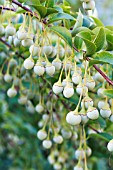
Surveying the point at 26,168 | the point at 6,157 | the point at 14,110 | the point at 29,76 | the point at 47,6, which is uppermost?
the point at 47,6

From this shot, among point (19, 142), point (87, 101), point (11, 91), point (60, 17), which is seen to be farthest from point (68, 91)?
point (19, 142)

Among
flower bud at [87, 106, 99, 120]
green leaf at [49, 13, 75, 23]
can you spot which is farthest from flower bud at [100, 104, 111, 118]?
green leaf at [49, 13, 75, 23]

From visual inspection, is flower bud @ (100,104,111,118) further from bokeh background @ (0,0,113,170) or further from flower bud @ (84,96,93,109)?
bokeh background @ (0,0,113,170)

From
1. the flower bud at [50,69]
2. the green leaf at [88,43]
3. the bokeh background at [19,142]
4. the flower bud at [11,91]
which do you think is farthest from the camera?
the bokeh background at [19,142]

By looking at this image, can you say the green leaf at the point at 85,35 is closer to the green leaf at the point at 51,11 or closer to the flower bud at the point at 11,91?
the green leaf at the point at 51,11

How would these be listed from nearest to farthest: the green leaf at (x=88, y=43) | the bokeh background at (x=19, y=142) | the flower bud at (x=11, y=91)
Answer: the green leaf at (x=88, y=43) < the flower bud at (x=11, y=91) < the bokeh background at (x=19, y=142)

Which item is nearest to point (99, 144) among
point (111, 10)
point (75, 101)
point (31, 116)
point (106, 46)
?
point (31, 116)

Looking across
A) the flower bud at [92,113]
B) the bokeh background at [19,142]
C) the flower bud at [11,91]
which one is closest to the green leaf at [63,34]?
the flower bud at [92,113]

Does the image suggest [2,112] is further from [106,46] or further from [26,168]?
[106,46]
